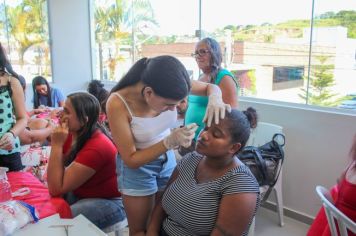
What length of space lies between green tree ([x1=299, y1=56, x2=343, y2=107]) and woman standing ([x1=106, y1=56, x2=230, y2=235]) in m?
1.40

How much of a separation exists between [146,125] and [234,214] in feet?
1.65

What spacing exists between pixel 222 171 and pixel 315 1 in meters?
1.86

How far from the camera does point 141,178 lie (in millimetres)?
1374

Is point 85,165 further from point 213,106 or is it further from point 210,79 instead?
point 210,79

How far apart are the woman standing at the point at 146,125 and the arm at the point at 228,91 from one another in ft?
2.31

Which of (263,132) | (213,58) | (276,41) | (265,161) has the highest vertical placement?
(276,41)

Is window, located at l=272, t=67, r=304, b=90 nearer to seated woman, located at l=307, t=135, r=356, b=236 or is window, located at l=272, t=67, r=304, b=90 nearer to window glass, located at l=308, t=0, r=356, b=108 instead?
window glass, located at l=308, t=0, r=356, b=108

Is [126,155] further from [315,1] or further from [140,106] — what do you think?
[315,1]

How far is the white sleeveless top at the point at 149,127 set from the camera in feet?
4.41

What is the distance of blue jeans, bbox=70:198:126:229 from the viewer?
1465 mm

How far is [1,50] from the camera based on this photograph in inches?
69.4

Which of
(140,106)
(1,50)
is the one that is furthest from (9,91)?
(140,106)

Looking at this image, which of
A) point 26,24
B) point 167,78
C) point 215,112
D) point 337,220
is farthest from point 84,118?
point 26,24

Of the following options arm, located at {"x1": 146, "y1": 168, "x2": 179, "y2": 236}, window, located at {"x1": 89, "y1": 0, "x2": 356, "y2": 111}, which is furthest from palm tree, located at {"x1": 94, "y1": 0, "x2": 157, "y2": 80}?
arm, located at {"x1": 146, "y1": 168, "x2": 179, "y2": 236}
